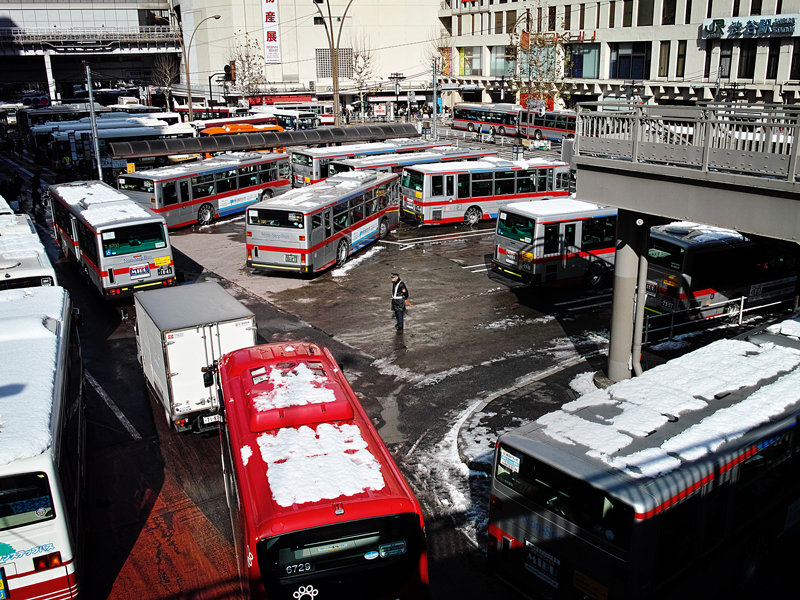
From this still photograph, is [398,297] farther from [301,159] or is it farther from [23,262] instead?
[301,159]

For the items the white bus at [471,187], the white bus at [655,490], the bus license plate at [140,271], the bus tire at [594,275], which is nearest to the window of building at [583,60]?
the white bus at [471,187]

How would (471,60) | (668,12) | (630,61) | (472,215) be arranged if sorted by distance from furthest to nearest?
(471,60), (630,61), (668,12), (472,215)

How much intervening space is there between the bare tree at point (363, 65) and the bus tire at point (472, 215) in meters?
61.8

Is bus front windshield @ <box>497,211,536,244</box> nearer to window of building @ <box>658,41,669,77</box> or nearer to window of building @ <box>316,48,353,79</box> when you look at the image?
window of building @ <box>658,41,669,77</box>

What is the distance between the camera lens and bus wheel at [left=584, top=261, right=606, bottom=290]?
22.0 meters

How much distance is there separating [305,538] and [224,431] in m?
3.35

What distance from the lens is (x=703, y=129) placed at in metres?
11.6

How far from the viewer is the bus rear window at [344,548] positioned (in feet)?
21.5

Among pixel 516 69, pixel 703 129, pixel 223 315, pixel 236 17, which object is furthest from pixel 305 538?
pixel 236 17

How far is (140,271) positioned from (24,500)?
13.3m

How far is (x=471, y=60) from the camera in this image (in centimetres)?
8706

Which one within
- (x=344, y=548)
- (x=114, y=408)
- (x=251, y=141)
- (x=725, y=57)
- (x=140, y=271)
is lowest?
(x=114, y=408)

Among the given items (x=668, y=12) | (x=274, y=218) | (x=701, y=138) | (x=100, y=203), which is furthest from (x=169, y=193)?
(x=668, y=12)

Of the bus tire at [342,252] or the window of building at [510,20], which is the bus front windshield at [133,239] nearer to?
the bus tire at [342,252]
